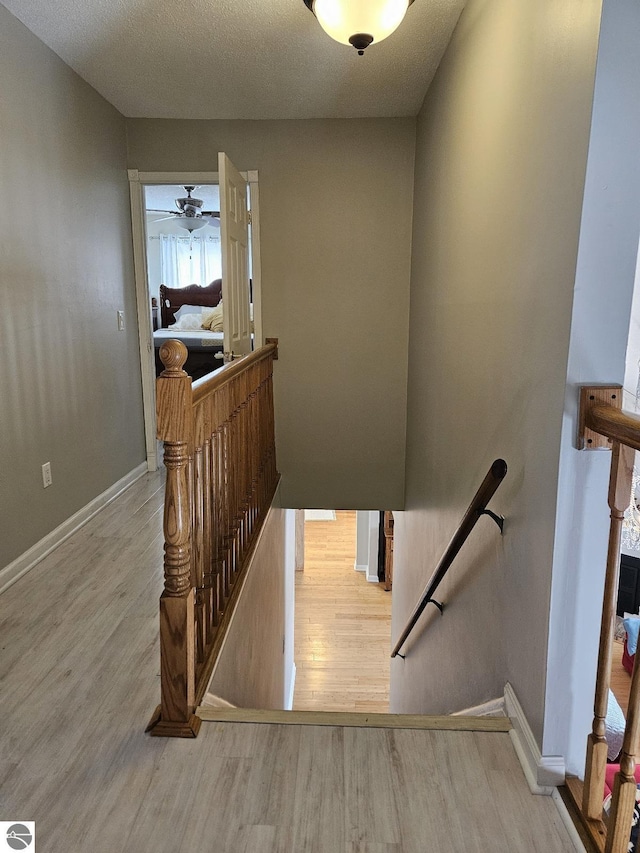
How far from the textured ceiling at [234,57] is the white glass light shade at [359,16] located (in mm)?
455

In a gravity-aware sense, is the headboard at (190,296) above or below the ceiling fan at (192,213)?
below

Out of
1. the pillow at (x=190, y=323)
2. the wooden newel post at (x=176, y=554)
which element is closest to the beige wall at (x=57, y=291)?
the wooden newel post at (x=176, y=554)

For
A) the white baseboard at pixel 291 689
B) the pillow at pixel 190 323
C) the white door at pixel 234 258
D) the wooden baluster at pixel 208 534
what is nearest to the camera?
the wooden baluster at pixel 208 534

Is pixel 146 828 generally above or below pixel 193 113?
below

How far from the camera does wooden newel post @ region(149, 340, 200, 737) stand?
157 centimetres

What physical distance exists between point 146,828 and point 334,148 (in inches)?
153

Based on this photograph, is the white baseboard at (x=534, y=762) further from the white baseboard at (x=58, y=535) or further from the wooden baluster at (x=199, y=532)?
the white baseboard at (x=58, y=535)

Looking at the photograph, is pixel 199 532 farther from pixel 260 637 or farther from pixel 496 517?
pixel 260 637

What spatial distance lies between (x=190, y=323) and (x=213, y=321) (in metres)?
0.77

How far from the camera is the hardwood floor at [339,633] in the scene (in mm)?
6117

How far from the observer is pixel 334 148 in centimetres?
399

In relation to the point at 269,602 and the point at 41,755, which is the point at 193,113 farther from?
the point at 41,755

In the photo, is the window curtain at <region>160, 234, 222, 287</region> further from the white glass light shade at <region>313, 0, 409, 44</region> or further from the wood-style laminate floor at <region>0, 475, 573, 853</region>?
the wood-style laminate floor at <region>0, 475, 573, 853</region>

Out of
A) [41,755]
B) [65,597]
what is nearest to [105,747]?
[41,755]
